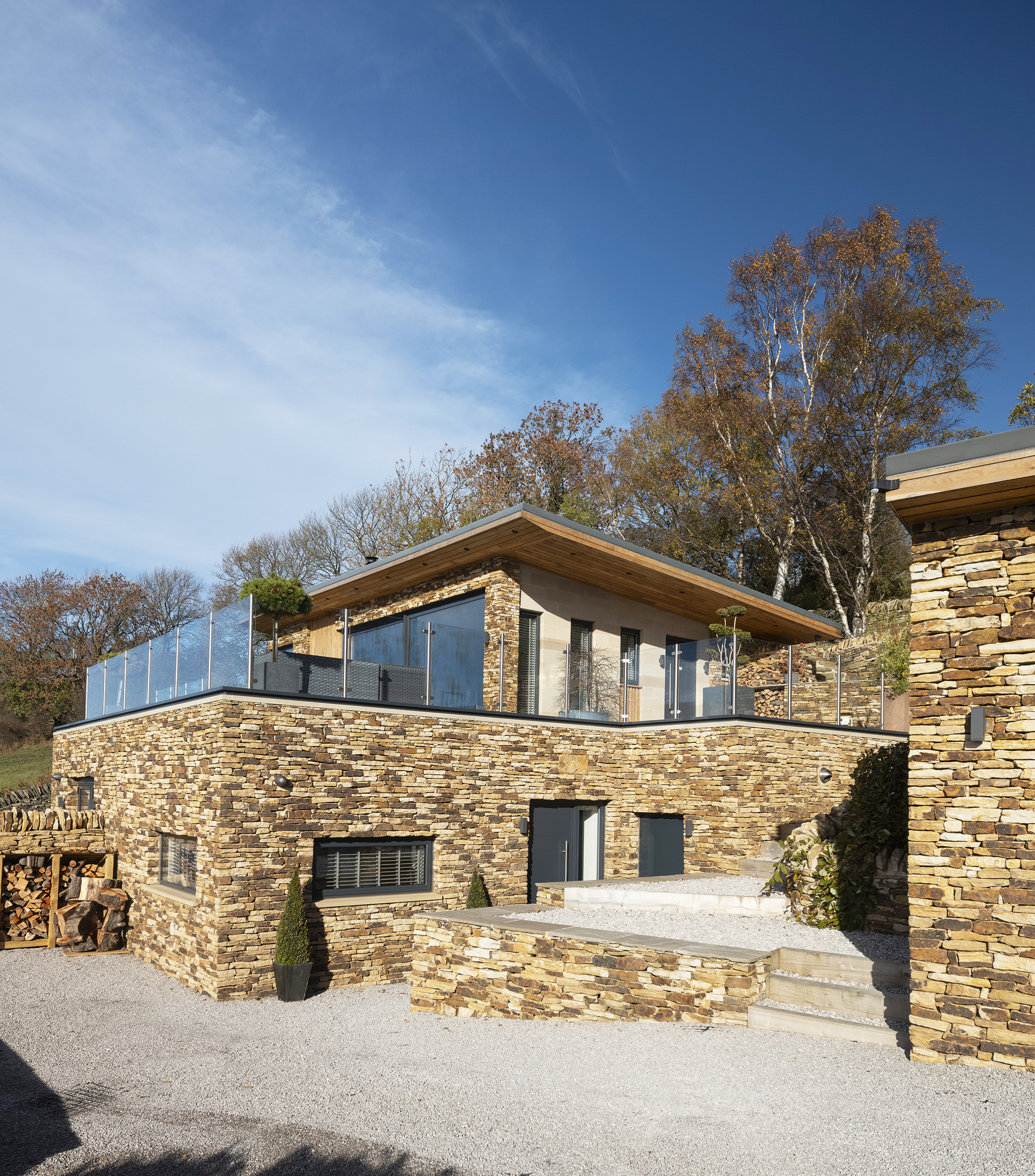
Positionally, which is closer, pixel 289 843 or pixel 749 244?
pixel 289 843

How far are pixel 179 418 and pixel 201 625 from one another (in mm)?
11849

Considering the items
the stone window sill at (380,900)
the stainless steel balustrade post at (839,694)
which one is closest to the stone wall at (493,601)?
the stone window sill at (380,900)

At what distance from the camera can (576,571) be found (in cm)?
1616

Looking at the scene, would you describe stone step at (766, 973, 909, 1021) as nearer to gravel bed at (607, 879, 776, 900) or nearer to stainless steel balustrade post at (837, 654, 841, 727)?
gravel bed at (607, 879, 776, 900)

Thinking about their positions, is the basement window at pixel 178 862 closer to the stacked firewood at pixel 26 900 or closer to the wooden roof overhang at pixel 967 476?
the stacked firewood at pixel 26 900

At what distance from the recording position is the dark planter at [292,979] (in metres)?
10.4

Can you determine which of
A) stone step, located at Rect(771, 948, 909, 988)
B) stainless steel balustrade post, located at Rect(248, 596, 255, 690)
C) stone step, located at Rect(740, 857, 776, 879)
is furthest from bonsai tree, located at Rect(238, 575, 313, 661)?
stone step, located at Rect(771, 948, 909, 988)

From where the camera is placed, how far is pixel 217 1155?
17.0 ft

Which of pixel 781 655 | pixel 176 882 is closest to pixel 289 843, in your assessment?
pixel 176 882

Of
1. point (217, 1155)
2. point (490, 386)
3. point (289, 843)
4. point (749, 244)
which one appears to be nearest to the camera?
point (217, 1155)

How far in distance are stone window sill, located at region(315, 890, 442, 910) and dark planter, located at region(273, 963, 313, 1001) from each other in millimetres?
886

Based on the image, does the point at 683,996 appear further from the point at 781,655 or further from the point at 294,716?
the point at 781,655

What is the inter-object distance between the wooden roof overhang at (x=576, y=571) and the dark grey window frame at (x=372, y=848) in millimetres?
4919

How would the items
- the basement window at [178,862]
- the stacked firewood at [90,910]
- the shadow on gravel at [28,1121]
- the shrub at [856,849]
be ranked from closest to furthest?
1. the shadow on gravel at [28,1121]
2. the shrub at [856,849]
3. the basement window at [178,862]
4. the stacked firewood at [90,910]
